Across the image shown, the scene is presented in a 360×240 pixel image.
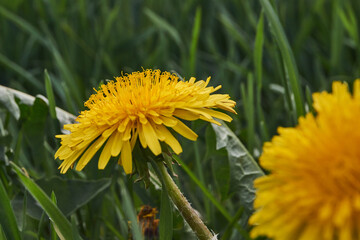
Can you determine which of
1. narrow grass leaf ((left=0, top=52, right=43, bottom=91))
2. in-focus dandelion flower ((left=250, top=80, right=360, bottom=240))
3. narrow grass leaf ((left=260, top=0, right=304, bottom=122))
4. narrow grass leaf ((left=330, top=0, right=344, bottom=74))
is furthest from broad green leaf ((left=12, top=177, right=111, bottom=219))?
narrow grass leaf ((left=330, top=0, right=344, bottom=74))

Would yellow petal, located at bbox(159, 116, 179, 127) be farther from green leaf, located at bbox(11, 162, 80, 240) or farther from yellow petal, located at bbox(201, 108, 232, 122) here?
green leaf, located at bbox(11, 162, 80, 240)

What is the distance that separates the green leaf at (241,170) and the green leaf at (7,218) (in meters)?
0.46

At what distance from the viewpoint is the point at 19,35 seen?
7.75 ft

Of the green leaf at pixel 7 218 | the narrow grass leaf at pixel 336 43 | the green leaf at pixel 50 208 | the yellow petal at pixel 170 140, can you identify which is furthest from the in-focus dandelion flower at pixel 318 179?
the narrow grass leaf at pixel 336 43

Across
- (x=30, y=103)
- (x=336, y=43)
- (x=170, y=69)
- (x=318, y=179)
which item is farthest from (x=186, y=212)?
(x=336, y=43)

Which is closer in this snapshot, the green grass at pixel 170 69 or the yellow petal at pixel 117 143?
the yellow petal at pixel 117 143

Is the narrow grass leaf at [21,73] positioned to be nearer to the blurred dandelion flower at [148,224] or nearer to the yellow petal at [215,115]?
the blurred dandelion flower at [148,224]

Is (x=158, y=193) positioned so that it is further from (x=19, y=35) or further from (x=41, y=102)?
(x=19, y=35)

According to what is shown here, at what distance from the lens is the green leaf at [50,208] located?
94cm

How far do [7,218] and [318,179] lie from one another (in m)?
0.68

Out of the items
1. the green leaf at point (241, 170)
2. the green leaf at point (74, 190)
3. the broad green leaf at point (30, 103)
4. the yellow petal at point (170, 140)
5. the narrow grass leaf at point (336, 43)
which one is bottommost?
the green leaf at point (241, 170)

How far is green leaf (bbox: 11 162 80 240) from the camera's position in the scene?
3.10 ft

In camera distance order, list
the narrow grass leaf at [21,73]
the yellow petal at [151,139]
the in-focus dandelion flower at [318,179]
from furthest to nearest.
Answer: the narrow grass leaf at [21,73]
the yellow petal at [151,139]
the in-focus dandelion flower at [318,179]

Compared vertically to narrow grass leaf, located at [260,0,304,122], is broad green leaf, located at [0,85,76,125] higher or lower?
higher
